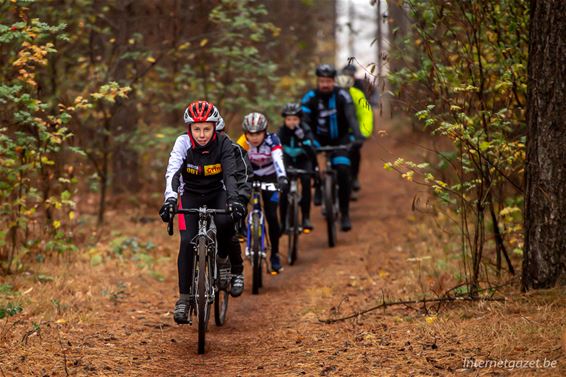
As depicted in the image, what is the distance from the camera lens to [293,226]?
11453 mm

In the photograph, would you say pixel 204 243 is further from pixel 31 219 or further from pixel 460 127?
pixel 31 219

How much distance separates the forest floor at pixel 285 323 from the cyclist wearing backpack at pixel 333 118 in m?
1.90

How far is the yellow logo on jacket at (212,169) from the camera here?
7.23 metres

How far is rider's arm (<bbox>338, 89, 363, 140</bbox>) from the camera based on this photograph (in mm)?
12594

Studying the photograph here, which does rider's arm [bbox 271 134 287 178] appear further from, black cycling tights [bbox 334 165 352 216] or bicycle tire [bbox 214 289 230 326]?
black cycling tights [bbox 334 165 352 216]

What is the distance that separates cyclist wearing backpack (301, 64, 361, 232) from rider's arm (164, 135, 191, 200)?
5.77 m

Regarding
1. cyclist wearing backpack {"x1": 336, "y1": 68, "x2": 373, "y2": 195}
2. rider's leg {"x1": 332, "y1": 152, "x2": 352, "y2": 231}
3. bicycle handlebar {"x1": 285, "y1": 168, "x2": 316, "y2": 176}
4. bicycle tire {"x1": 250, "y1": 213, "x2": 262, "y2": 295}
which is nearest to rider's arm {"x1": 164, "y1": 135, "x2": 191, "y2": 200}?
bicycle tire {"x1": 250, "y1": 213, "x2": 262, "y2": 295}

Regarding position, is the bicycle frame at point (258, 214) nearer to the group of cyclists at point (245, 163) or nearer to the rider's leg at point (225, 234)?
the group of cyclists at point (245, 163)

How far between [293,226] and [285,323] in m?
3.57

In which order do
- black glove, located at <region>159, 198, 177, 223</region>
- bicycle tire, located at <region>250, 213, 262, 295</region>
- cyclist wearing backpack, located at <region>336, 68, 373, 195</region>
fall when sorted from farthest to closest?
1. cyclist wearing backpack, located at <region>336, 68, 373, 195</region>
2. bicycle tire, located at <region>250, 213, 262, 295</region>
3. black glove, located at <region>159, 198, 177, 223</region>

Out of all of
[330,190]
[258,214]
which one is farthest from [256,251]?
[330,190]

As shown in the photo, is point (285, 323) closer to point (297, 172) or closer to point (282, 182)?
point (282, 182)

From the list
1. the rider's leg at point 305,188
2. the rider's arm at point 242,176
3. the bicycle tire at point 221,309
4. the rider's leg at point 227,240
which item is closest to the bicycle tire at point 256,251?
the bicycle tire at point 221,309

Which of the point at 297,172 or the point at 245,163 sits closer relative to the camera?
the point at 245,163
